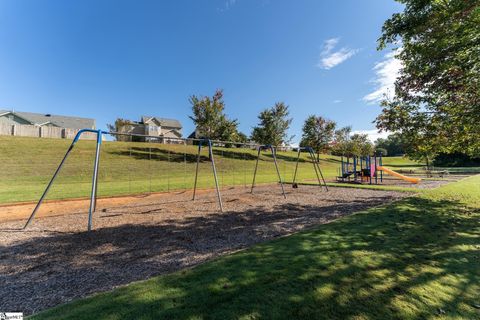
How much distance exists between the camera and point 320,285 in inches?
123

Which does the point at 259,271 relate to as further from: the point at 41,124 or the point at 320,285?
the point at 41,124

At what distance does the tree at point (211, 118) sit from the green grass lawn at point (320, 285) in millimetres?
27881

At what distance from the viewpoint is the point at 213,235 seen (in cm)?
586

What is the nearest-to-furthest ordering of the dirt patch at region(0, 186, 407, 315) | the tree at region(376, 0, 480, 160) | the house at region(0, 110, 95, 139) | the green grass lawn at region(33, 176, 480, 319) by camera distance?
1. the green grass lawn at region(33, 176, 480, 319)
2. the dirt patch at region(0, 186, 407, 315)
3. the tree at region(376, 0, 480, 160)
4. the house at region(0, 110, 95, 139)

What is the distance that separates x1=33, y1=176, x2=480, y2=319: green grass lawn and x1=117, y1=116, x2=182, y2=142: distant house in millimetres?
51421

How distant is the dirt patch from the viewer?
11.5ft

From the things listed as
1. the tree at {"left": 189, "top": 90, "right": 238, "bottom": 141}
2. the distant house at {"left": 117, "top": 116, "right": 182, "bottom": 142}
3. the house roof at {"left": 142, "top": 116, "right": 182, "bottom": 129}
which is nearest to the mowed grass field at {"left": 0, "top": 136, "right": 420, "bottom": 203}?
the tree at {"left": 189, "top": 90, "right": 238, "bottom": 141}

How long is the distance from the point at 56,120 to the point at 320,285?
6246 centimetres

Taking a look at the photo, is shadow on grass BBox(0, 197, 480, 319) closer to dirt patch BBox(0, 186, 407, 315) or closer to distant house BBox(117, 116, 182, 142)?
dirt patch BBox(0, 186, 407, 315)

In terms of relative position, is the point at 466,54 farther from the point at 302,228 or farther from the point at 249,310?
the point at 249,310

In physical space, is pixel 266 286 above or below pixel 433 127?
below

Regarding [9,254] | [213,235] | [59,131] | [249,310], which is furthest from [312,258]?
[59,131]

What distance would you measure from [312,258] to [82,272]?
411 cm

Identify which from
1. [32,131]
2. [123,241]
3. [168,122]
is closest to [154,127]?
[168,122]
